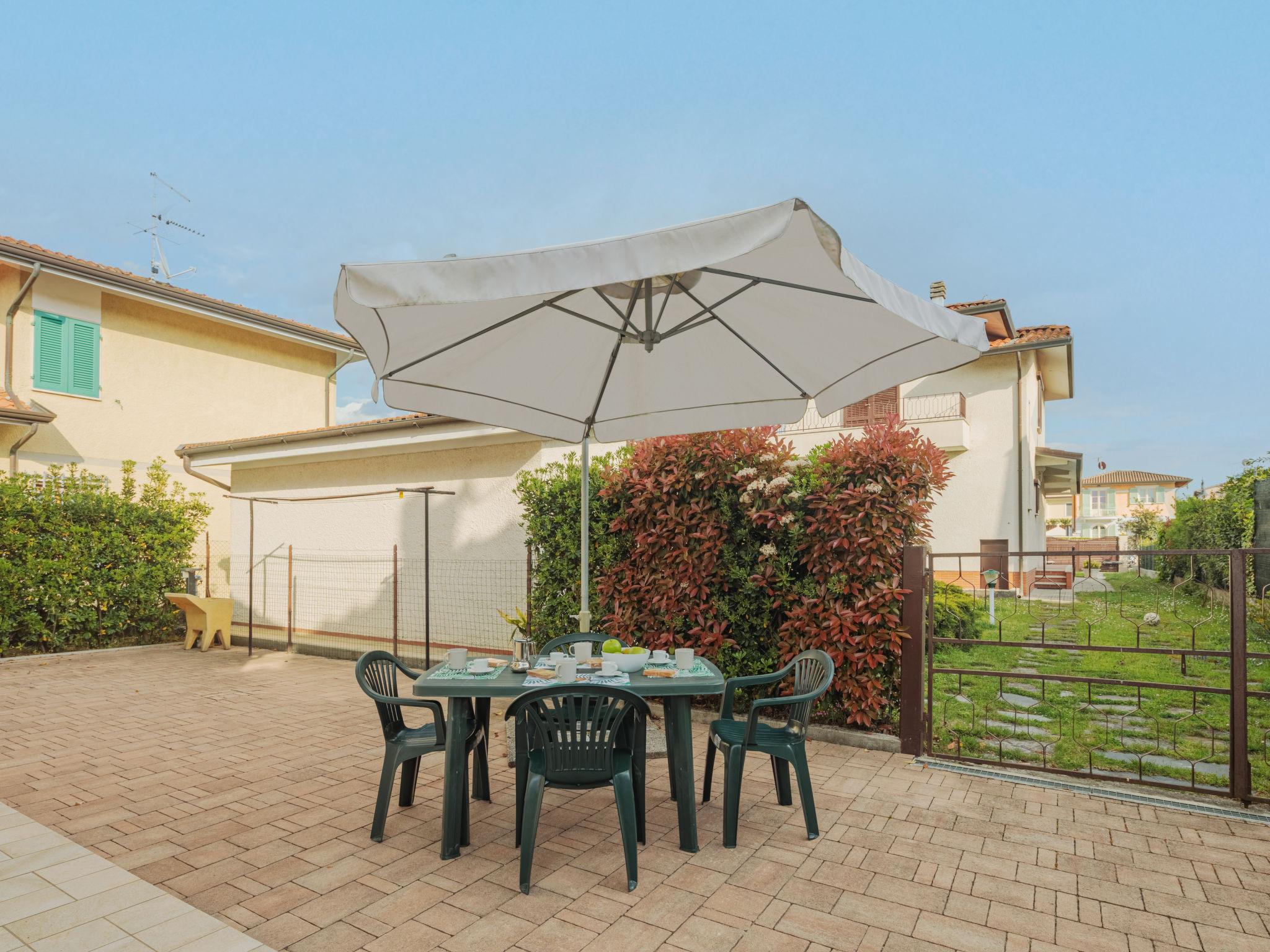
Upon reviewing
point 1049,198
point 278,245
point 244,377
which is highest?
point 278,245

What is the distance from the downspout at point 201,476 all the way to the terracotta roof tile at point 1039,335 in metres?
14.8

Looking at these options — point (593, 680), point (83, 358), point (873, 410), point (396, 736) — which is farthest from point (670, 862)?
point (873, 410)

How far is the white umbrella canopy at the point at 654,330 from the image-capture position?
2551mm

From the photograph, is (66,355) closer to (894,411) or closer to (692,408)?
(692,408)

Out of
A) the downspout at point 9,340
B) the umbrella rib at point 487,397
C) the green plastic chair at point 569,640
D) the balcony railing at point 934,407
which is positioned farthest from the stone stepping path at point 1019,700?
the downspout at point 9,340

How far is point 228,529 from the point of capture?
12883 millimetres

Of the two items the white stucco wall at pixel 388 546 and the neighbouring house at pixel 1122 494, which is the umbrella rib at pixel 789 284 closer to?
the white stucco wall at pixel 388 546

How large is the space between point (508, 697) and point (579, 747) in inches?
17.5

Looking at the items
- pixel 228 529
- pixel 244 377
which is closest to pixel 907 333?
pixel 228 529

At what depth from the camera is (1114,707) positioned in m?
6.09

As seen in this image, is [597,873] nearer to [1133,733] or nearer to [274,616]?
[1133,733]

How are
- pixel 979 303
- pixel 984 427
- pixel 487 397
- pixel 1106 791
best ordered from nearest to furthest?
pixel 1106 791
pixel 487 397
pixel 979 303
pixel 984 427

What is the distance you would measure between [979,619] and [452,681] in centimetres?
831

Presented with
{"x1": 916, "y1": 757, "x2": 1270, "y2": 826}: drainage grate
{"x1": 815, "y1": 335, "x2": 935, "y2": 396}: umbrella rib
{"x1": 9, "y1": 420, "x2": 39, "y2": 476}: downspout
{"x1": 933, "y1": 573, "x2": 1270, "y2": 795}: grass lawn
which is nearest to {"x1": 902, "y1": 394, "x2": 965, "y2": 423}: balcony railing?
{"x1": 933, "y1": 573, "x2": 1270, "y2": 795}: grass lawn
